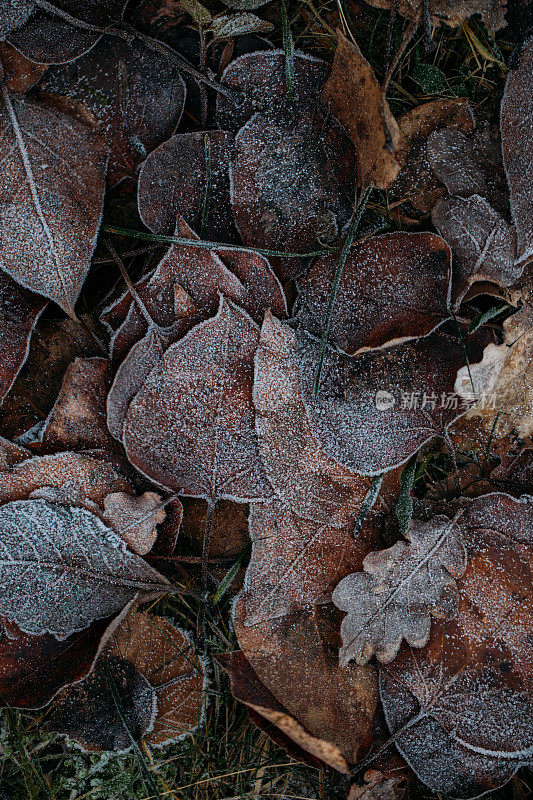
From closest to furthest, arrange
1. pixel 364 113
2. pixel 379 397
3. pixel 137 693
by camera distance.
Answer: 1. pixel 364 113
2. pixel 379 397
3. pixel 137 693

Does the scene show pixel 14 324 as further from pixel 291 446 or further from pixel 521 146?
pixel 521 146

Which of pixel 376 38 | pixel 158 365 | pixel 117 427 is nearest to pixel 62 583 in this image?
pixel 117 427

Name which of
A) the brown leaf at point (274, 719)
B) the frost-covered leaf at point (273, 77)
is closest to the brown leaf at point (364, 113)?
the frost-covered leaf at point (273, 77)

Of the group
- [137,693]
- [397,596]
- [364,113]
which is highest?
[364,113]

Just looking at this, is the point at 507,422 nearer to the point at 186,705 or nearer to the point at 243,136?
the point at 243,136

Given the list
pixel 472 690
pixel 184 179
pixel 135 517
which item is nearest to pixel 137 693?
pixel 135 517

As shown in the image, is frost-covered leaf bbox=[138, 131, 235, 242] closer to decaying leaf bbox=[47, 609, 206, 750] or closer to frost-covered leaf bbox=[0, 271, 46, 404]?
frost-covered leaf bbox=[0, 271, 46, 404]
